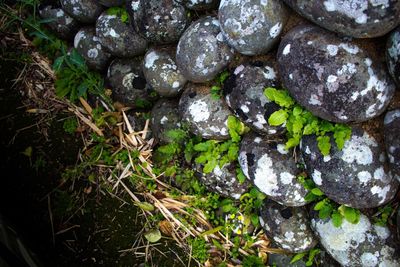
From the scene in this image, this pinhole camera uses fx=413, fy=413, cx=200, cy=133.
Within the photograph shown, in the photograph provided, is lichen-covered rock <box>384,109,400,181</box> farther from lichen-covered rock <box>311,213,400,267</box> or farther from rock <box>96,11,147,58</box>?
rock <box>96,11,147,58</box>

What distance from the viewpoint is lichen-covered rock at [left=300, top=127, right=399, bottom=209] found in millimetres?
2033

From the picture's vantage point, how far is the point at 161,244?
2.93 m

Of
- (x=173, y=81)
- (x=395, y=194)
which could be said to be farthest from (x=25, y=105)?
(x=395, y=194)

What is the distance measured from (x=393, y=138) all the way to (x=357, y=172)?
244 millimetres

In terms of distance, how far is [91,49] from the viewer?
3131 mm

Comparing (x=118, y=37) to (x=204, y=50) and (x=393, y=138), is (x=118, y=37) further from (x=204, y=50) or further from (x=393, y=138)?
(x=393, y=138)

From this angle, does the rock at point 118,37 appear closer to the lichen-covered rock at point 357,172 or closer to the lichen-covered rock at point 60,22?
the lichen-covered rock at point 60,22

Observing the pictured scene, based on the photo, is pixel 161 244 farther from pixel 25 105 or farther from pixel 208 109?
pixel 25 105

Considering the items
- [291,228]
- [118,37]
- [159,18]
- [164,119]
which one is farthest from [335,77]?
[118,37]

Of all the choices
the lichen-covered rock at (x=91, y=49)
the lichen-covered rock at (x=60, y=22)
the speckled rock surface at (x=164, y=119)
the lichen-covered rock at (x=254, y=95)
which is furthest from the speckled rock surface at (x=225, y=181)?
the lichen-covered rock at (x=60, y=22)

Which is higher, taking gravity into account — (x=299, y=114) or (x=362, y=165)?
(x=299, y=114)

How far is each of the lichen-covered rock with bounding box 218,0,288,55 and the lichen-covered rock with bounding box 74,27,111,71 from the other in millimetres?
1279

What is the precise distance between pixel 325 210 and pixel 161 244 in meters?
1.23

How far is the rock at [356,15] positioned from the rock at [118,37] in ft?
4.47
